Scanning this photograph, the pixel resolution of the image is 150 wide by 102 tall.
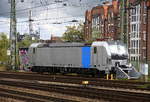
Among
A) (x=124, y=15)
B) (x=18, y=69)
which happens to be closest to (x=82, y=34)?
(x=18, y=69)

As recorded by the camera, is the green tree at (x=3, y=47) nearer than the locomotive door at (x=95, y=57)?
No

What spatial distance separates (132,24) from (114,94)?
170 feet

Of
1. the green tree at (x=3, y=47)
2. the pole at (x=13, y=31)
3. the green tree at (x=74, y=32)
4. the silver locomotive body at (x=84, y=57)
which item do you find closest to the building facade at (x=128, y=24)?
the silver locomotive body at (x=84, y=57)

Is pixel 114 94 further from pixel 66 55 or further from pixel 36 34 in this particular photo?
pixel 36 34

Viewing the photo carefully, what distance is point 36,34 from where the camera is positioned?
103 metres

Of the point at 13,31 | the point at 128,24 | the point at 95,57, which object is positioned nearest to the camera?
the point at 95,57

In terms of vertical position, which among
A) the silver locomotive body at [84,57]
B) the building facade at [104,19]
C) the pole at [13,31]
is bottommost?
the silver locomotive body at [84,57]

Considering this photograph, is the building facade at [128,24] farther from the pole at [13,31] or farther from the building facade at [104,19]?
the pole at [13,31]

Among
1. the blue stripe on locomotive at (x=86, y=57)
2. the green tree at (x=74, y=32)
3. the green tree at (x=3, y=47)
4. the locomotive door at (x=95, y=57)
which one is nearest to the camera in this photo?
the locomotive door at (x=95, y=57)

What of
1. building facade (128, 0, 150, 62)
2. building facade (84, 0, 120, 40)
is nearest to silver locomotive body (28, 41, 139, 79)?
building facade (128, 0, 150, 62)

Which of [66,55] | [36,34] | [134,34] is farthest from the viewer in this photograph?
[36,34]

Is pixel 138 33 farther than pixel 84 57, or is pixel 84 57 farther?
pixel 138 33

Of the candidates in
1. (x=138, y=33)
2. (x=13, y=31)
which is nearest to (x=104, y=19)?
(x=138, y=33)

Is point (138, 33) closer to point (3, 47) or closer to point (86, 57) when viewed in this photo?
point (3, 47)
